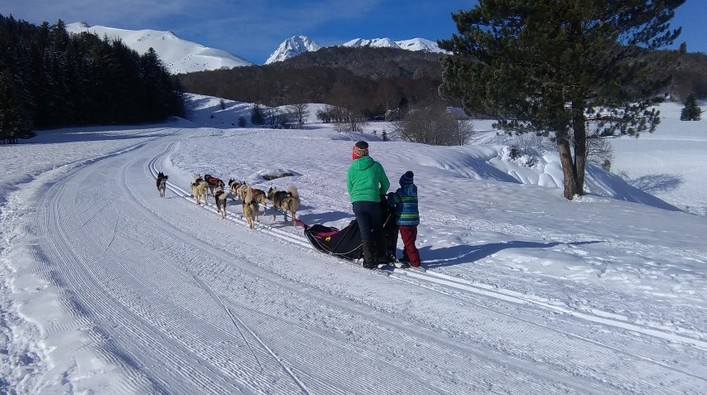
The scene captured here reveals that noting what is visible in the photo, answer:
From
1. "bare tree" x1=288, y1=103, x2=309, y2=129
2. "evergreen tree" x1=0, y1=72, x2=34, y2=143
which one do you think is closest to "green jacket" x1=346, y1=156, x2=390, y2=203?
"evergreen tree" x1=0, y1=72, x2=34, y2=143

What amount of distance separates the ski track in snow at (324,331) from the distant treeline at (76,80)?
4501cm

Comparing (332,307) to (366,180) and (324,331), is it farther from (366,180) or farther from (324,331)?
(366,180)

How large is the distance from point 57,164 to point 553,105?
72.8ft

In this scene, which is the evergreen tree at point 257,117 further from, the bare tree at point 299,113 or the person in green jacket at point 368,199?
the person in green jacket at point 368,199

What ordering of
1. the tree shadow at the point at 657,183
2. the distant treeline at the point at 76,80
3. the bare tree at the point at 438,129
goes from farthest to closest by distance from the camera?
the distant treeline at the point at 76,80 → the bare tree at the point at 438,129 → the tree shadow at the point at 657,183

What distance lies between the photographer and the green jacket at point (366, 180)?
673 centimetres

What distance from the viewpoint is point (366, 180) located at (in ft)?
22.1

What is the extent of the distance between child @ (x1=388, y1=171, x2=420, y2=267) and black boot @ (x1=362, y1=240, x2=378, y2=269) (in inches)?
19.9

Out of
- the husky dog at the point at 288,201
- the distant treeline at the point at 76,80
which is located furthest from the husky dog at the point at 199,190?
the distant treeline at the point at 76,80

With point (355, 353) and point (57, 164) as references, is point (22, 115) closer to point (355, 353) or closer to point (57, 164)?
point (57, 164)

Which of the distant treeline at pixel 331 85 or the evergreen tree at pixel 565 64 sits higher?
the distant treeline at pixel 331 85

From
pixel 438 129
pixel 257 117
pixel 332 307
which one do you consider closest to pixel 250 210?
pixel 332 307

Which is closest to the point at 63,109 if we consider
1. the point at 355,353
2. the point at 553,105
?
the point at 553,105

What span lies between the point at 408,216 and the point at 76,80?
71956 millimetres
